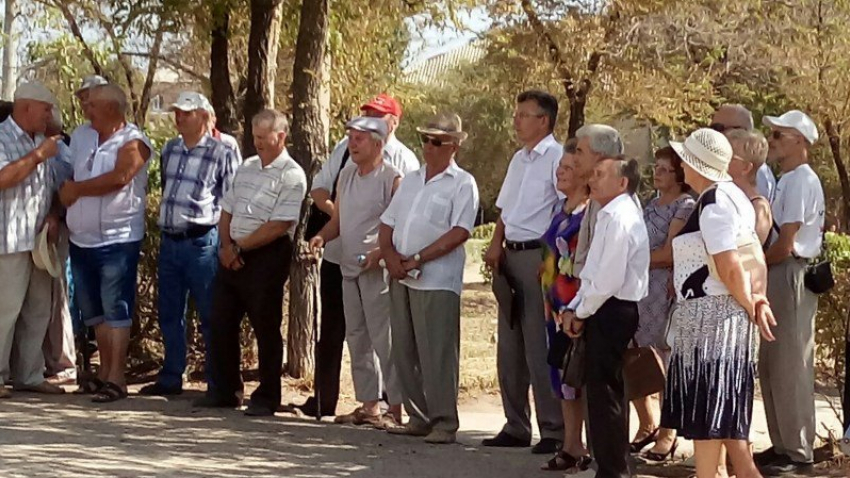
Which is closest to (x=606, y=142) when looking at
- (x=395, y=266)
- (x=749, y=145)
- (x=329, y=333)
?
(x=749, y=145)

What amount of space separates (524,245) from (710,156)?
1808 mm

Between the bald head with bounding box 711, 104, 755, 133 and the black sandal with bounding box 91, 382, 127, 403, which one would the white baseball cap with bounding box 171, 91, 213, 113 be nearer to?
the black sandal with bounding box 91, 382, 127, 403

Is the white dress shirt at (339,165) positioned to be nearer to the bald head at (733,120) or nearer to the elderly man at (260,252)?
the elderly man at (260,252)

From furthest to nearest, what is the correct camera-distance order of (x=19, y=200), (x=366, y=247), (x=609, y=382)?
(x=19, y=200) → (x=366, y=247) → (x=609, y=382)

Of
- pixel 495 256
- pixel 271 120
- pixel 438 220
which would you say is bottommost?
pixel 495 256

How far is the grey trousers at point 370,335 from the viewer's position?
27.5 feet

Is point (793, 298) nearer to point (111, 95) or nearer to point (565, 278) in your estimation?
point (565, 278)

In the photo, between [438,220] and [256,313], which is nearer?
[438,220]

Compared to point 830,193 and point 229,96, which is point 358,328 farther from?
point 830,193

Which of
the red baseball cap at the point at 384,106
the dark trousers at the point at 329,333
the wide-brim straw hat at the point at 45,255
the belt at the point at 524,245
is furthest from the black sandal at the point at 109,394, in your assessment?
the belt at the point at 524,245

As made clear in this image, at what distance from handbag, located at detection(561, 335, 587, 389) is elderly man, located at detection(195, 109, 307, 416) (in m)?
2.61

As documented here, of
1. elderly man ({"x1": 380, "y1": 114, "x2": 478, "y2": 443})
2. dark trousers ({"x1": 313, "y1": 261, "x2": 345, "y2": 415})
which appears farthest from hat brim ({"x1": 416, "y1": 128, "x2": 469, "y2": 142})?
dark trousers ({"x1": 313, "y1": 261, "x2": 345, "y2": 415})

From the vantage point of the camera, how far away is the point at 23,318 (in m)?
9.45

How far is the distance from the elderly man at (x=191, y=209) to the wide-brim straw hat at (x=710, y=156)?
3.90 meters
